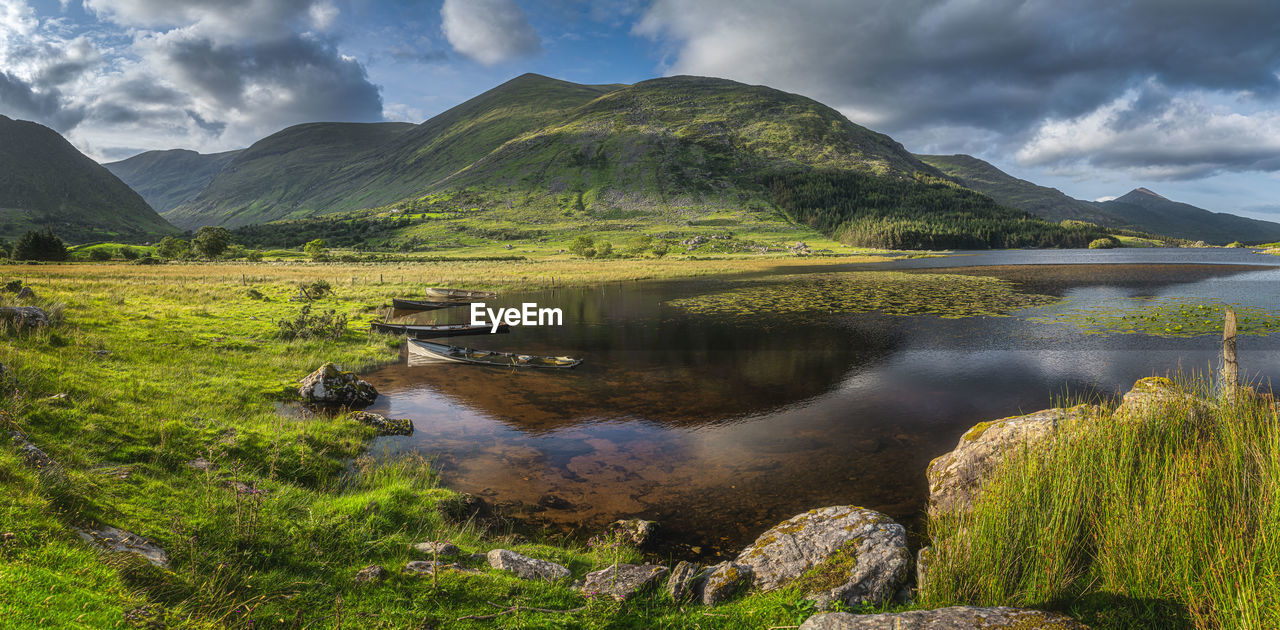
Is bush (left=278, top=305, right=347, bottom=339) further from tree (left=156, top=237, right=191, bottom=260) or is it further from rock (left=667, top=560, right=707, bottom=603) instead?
tree (left=156, top=237, right=191, bottom=260)

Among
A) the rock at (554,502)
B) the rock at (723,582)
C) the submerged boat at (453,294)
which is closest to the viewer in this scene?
the rock at (723,582)

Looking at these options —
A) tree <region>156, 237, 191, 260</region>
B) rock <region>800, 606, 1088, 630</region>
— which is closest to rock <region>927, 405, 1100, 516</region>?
rock <region>800, 606, 1088, 630</region>

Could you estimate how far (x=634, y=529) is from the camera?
11484 millimetres

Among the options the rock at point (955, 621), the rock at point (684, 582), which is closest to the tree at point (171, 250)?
the rock at point (684, 582)

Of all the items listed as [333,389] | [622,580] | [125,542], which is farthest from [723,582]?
[333,389]

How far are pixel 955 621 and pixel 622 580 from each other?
4.49 metres

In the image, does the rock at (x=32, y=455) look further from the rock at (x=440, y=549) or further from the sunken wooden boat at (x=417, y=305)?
the sunken wooden boat at (x=417, y=305)

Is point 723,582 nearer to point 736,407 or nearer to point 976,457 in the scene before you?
point 976,457

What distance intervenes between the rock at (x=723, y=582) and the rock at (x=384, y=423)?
12.9m

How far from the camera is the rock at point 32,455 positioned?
8219 millimetres

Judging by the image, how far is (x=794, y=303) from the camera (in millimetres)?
51594

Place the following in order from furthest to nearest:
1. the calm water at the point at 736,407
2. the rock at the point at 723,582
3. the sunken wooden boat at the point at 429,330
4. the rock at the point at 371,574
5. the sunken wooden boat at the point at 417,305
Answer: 1. the sunken wooden boat at the point at 417,305
2. the sunken wooden boat at the point at 429,330
3. the calm water at the point at 736,407
4. the rock at the point at 723,582
5. the rock at the point at 371,574

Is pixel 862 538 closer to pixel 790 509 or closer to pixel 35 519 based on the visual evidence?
pixel 790 509

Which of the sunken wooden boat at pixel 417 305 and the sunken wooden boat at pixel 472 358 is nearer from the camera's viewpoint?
the sunken wooden boat at pixel 472 358
